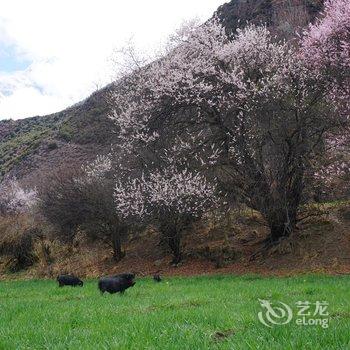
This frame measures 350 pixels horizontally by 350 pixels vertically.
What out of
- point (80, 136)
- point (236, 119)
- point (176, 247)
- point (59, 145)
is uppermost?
point (80, 136)

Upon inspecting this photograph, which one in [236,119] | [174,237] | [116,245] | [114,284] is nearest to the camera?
[114,284]

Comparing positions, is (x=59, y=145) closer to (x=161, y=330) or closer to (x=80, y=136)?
(x=80, y=136)

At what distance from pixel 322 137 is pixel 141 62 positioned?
12.5m

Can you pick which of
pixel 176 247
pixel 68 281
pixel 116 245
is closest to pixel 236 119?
pixel 176 247

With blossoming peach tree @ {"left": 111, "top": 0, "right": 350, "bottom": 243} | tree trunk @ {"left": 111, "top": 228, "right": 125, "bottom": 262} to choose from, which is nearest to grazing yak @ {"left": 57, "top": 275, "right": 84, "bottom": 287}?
blossoming peach tree @ {"left": 111, "top": 0, "right": 350, "bottom": 243}

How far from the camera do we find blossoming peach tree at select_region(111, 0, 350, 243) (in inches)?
825

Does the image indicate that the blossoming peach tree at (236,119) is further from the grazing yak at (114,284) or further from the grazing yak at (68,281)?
the grazing yak at (114,284)

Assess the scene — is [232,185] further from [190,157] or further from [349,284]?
[349,284]

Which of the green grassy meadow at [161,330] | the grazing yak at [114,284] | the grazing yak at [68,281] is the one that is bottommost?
the grazing yak at [68,281]

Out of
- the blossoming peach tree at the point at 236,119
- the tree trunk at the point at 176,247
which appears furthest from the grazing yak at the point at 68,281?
the tree trunk at the point at 176,247

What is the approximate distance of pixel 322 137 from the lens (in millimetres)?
21750

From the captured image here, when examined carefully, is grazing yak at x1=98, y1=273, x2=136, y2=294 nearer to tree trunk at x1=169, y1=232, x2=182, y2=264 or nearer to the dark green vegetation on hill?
tree trunk at x1=169, y1=232, x2=182, y2=264

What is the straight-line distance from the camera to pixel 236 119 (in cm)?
2266

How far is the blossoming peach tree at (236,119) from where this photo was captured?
2095 cm
